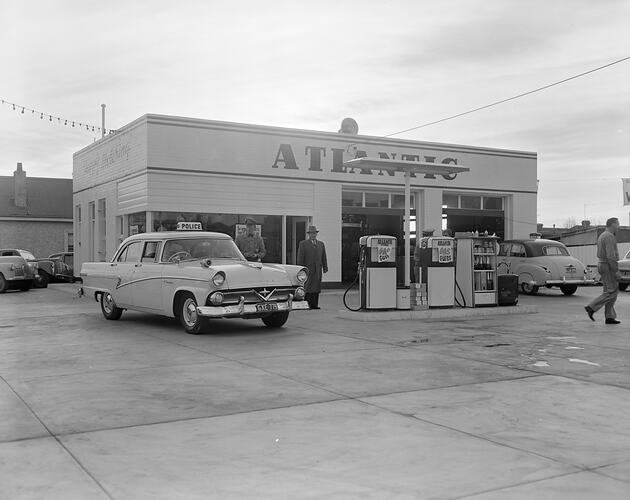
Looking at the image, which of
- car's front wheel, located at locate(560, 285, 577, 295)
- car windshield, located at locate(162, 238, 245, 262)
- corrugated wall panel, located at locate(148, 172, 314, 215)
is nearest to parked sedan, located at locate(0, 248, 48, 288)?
corrugated wall panel, located at locate(148, 172, 314, 215)

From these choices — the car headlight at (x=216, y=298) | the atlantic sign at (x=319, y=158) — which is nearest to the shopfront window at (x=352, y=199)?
the atlantic sign at (x=319, y=158)

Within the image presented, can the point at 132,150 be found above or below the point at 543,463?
above

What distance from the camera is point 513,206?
958 inches

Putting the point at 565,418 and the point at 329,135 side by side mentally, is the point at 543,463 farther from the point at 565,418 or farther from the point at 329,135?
the point at 329,135

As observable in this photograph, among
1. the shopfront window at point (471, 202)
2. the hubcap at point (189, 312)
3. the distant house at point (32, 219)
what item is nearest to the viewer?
the hubcap at point (189, 312)

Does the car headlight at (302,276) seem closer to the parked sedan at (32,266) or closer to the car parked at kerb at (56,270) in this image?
the parked sedan at (32,266)

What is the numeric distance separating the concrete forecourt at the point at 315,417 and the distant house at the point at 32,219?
31.1 metres

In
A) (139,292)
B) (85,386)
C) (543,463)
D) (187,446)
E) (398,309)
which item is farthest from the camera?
(398,309)

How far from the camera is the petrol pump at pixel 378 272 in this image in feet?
41.4

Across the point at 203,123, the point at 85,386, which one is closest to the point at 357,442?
the point at 85,386

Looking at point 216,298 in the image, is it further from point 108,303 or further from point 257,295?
point 108,303

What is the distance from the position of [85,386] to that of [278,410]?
2.10m

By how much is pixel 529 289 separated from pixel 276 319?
36.8ft

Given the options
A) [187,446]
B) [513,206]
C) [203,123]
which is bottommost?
[187,446]
